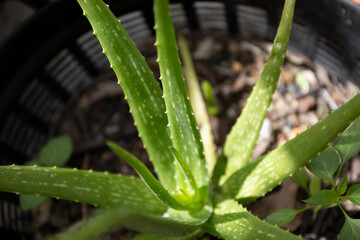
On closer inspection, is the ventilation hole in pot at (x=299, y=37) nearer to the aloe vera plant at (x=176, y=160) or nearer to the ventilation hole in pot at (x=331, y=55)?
the ventilation hole in pot at (x=331, y=55)

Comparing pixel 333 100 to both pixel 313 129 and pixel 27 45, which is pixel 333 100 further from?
pixel 27 45

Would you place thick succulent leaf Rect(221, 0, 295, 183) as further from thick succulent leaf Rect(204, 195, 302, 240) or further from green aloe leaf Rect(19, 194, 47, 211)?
green aloe leaf Rect(19, 194, 47, 211)

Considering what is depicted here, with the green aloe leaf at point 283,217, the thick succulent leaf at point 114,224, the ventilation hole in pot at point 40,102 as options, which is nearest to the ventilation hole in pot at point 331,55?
the green aloe leaf at point 283,217

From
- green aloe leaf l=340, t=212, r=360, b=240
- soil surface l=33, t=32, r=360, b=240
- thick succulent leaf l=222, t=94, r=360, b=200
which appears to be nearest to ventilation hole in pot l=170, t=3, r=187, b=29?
soil surface l=33, t=32, r=360, b=240

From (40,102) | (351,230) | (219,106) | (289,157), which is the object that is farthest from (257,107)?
(40,102)

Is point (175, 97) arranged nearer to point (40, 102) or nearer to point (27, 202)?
point (27, 202)

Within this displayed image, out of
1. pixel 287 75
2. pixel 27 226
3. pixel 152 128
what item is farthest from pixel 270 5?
pixel 27 226
